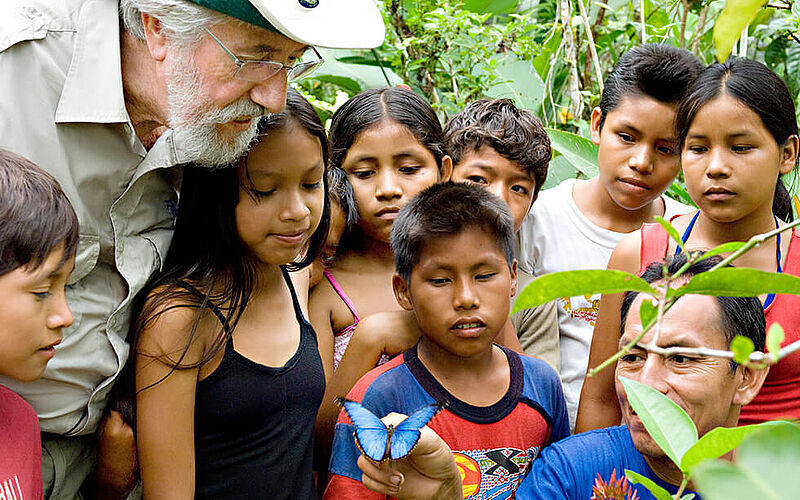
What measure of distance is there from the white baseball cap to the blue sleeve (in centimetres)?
88

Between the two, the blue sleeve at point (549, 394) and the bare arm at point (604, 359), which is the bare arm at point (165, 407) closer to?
the blue sleeve at point (549, 394)

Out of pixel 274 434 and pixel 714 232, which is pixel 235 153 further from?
pixel 714 232

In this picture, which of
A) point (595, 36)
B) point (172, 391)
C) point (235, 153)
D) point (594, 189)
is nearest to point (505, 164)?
point (594, 189)

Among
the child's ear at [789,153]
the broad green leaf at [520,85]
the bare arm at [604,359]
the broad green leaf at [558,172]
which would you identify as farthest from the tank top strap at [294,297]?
the broad green leaf at [520,85]

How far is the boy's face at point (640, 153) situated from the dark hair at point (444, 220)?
1.44 ft

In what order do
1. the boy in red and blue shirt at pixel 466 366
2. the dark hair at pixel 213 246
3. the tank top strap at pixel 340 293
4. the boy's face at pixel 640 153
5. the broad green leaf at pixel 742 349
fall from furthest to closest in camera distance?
the boy's face at pixel 640 153 → the tank top strap at pixel 340 293 → the boy in red and blue shirt at pixel 466 366 → the dark hair at pixel 213 246 → the broad green leaf at pixel 742 349

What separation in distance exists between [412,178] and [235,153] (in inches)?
29.6

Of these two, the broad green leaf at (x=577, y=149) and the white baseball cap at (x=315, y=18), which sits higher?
the white baseball cap at (x=315, y=18)

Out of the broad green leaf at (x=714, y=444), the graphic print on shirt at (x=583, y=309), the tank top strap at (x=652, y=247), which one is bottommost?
the graphic print on shirt at (x=583, y=309)

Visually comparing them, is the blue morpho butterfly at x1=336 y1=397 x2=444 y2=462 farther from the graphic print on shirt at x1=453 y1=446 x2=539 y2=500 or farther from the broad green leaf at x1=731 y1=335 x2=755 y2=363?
the broad green leaf at x1=731 y1=335 x2=755 y2=363

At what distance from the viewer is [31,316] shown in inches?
49.7

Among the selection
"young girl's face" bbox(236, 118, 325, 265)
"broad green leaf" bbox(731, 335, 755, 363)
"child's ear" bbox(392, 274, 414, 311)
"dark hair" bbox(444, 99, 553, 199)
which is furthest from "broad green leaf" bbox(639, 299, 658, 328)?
"dark hair" bbox(444, 99, 553, 199)

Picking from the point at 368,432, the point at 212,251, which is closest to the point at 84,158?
the point at 212,251

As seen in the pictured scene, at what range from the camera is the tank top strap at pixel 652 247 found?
1.95 m
